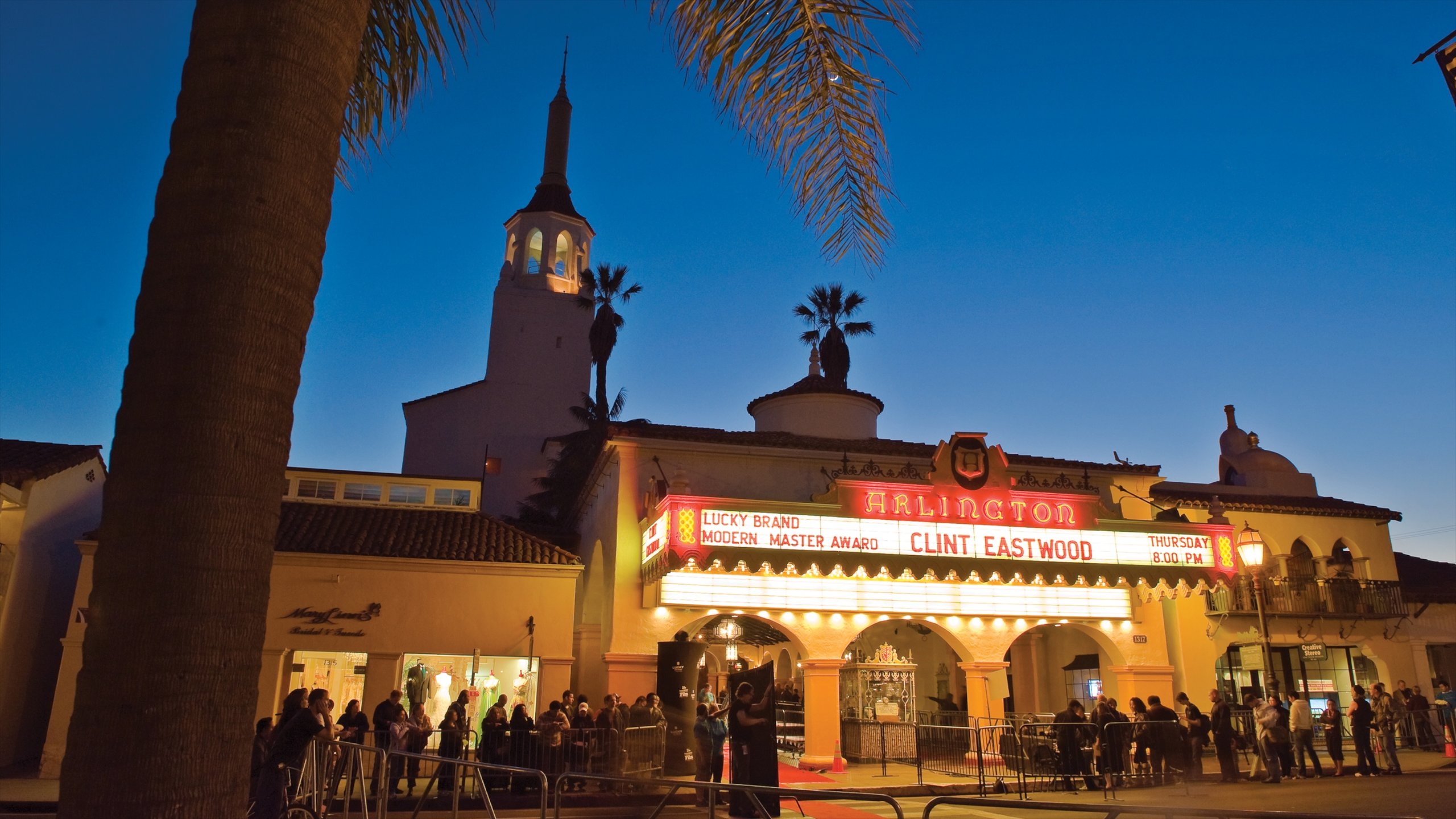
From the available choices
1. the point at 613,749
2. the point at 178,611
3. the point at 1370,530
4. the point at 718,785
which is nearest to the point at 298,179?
the point at 178,611

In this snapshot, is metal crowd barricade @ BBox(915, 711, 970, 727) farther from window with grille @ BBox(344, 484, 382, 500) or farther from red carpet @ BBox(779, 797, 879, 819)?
window with grille @ BBox(344, 484, 382, 500)

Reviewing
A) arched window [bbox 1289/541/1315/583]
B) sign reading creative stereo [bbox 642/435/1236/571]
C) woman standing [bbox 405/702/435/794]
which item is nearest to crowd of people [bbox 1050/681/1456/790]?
sign reading creative stereo [bbox 642/435/1236/571]

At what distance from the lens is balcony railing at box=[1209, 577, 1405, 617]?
24172 mm

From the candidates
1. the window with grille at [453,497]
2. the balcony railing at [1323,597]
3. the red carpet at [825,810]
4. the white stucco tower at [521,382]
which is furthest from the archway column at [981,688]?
the white stucco tower at [521,382]

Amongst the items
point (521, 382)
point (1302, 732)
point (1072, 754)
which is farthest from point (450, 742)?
point (521, 382)

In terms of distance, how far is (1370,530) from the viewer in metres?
26.4

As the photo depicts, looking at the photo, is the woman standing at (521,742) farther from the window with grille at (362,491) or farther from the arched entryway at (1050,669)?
the arched entryway at (1050,669)

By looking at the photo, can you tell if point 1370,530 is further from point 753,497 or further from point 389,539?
point 389,539

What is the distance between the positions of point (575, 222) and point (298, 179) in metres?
53.7

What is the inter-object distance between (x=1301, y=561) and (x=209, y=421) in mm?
28491

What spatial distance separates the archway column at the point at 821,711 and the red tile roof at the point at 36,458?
55.5 ft

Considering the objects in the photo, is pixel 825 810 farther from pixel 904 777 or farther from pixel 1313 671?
pixel 1313 671

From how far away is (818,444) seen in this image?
21.0 metres

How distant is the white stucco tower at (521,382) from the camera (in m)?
49.0
